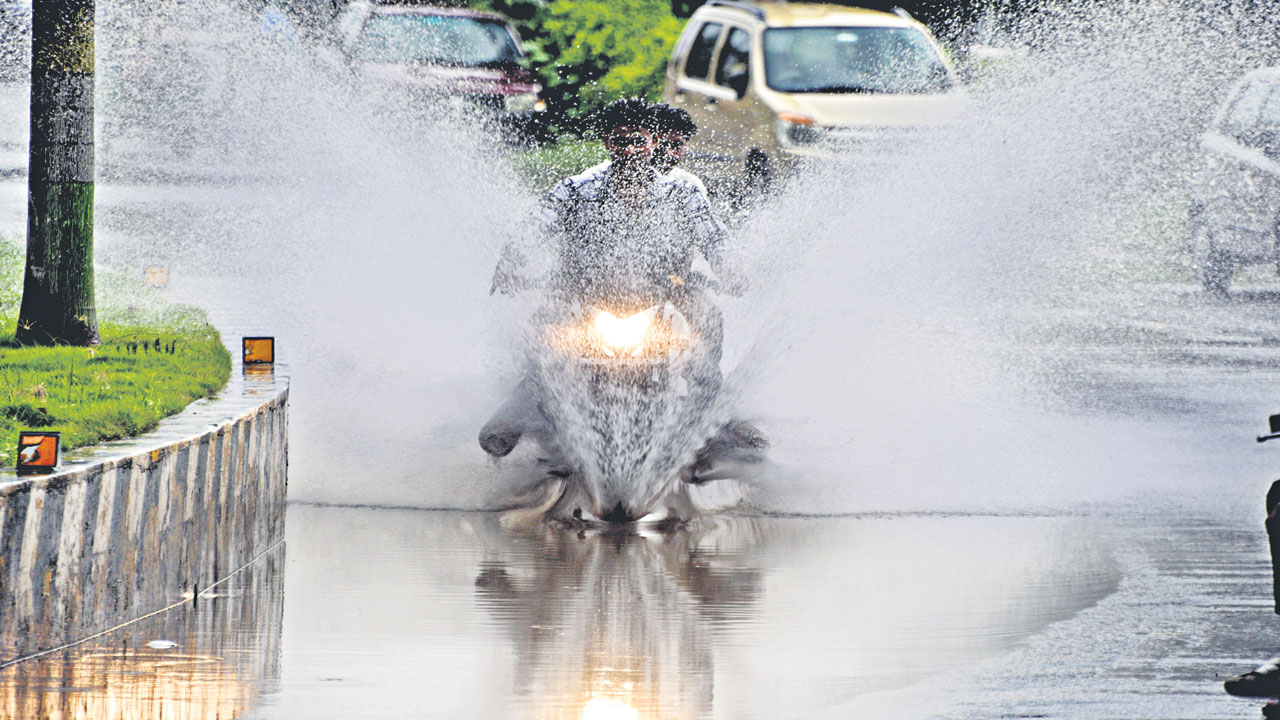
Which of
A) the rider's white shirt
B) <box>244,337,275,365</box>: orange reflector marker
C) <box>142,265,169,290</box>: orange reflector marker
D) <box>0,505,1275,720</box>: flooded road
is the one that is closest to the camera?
<box>0,505,1275,720</box>: flooded road

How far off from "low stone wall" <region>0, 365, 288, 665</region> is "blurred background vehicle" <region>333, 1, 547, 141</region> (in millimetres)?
15568

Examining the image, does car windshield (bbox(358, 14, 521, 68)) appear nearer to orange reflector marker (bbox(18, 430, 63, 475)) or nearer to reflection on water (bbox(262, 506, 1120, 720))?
reflection on water (bbox(262, 506, 1120, 720))

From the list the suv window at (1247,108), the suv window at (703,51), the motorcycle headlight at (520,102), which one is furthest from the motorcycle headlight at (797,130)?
the motorcycle headlight at (520,102)

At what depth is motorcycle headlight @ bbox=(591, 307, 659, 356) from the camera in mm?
9984

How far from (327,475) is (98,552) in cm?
402

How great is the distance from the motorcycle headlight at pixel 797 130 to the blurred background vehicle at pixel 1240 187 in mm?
4171

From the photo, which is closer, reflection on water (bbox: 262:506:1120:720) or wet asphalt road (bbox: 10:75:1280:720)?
wet asphalt road (bbox: 10:75:1280:720)

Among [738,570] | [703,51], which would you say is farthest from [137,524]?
→ [703,51]

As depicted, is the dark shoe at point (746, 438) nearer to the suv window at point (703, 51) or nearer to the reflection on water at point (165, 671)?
the reflection on water at point (165, 671)

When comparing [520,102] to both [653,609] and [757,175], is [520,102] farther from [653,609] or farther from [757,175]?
[653,609]

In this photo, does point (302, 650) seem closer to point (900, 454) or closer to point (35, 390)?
point (35, 390)

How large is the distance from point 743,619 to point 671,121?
3.00m

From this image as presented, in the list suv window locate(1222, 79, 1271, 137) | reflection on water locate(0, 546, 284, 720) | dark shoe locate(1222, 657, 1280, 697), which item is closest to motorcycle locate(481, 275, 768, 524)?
reflection on water locate(0, 546, 284, 720)

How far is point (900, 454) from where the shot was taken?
11.8 m
